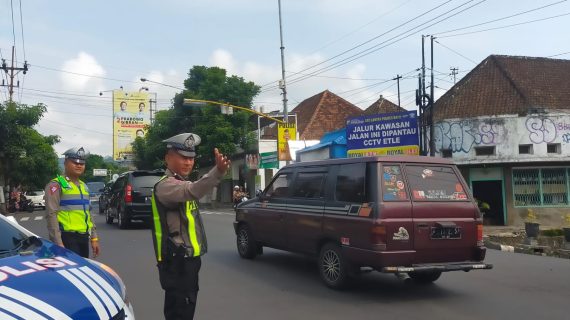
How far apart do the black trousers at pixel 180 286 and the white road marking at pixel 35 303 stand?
45.2 inches

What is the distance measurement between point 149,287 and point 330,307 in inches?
110

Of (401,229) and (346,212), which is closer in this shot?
(401,229)

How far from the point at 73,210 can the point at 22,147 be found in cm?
2760

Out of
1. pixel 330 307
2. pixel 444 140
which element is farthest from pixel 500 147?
pixel 330 307

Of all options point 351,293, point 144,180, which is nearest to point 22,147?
point 144,180

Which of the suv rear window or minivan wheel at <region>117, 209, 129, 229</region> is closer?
the suv rear window

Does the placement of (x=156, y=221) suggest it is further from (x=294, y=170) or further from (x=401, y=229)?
(x=294, y=170)

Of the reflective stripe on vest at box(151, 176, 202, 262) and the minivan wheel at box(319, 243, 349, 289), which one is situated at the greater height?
the reflective stripe on vest at box(151, 176, 202, 262)

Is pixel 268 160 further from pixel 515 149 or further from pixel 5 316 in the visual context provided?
pixel 5 316

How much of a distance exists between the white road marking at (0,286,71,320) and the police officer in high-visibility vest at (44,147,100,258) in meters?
2.97

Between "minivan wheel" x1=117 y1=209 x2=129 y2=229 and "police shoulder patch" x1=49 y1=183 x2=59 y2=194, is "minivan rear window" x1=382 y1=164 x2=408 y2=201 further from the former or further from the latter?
"minivan wheel" x1=117 y1=209 x2=129 y2=229

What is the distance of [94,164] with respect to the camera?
108000 millimetres

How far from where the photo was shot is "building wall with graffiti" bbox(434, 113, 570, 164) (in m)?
22.5

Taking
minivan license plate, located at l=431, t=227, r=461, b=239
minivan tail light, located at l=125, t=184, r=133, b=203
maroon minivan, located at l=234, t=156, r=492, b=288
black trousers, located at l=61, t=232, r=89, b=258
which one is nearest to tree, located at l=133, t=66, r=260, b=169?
minivan tail light, located at l=125, t=184, r=133, b=203
